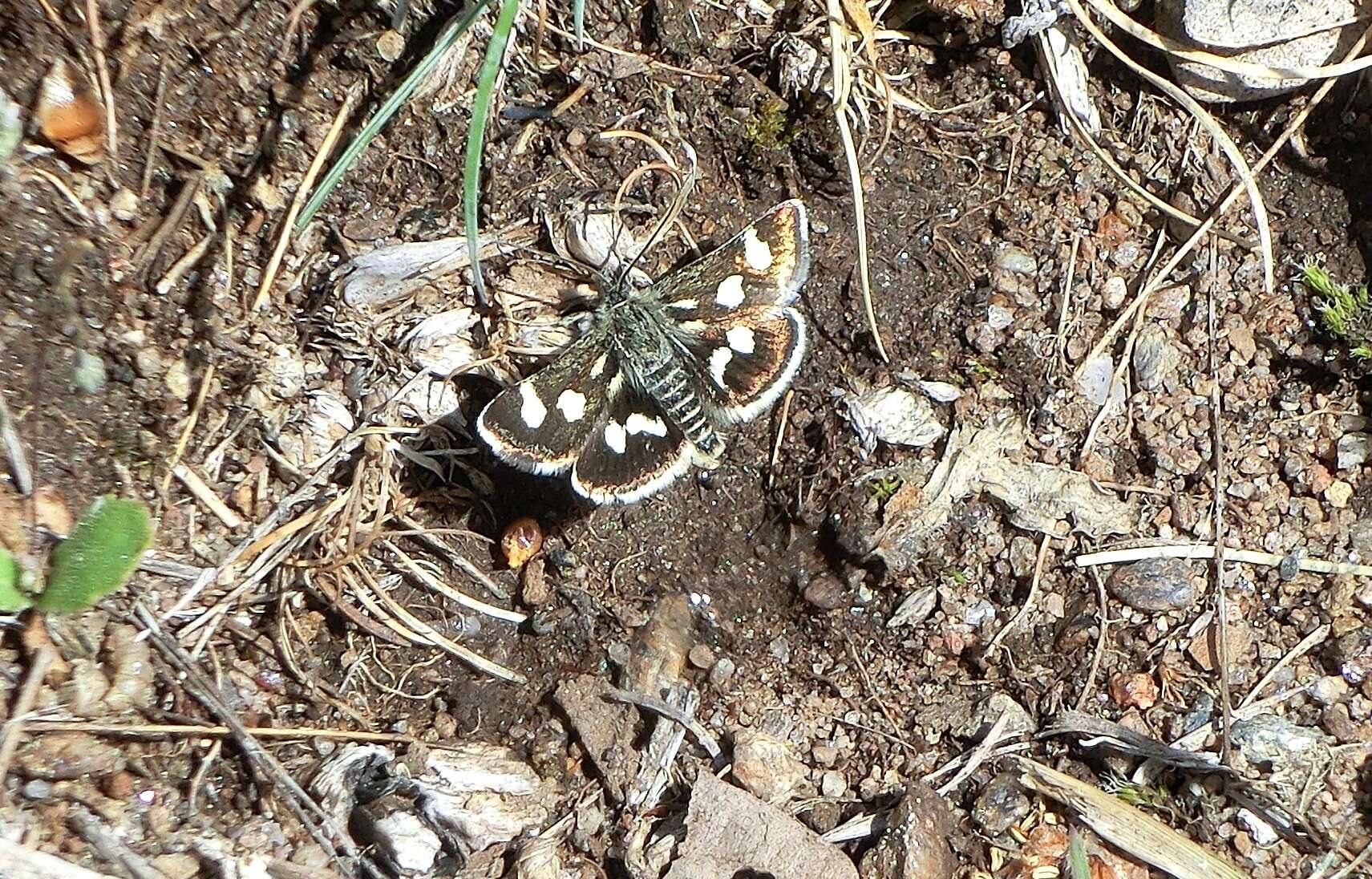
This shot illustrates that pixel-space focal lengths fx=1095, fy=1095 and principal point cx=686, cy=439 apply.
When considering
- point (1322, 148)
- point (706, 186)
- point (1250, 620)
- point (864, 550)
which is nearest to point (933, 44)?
point (706, 186)

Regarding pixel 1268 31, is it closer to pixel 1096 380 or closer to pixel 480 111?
pixel 1096 380

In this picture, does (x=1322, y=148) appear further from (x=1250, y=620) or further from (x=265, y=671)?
(x=265, y=671)

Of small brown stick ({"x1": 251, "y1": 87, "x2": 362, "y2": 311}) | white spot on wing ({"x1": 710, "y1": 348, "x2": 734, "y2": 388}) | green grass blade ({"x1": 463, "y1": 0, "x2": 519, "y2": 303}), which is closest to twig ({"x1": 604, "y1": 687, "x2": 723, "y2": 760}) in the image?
white spot on wing ({"x1": 710, "y1": 348, "x2": 734, "y2": 388})

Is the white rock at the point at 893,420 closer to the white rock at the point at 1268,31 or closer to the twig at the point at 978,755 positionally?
the twig at the point at 978,755

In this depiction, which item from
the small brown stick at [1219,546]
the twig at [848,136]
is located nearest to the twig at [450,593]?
the twig at [848,136]

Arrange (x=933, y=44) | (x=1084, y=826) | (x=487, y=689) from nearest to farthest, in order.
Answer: (x=1084, y=826), (x=487, y=689), (x=933, y=44)

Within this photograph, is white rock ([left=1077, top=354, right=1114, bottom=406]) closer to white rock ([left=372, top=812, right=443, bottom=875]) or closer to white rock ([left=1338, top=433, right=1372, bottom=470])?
white rock ([left=1338, top=433, right=1372, bottom=470])

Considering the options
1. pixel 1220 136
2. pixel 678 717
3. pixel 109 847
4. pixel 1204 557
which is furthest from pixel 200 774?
pixel 1220 136
